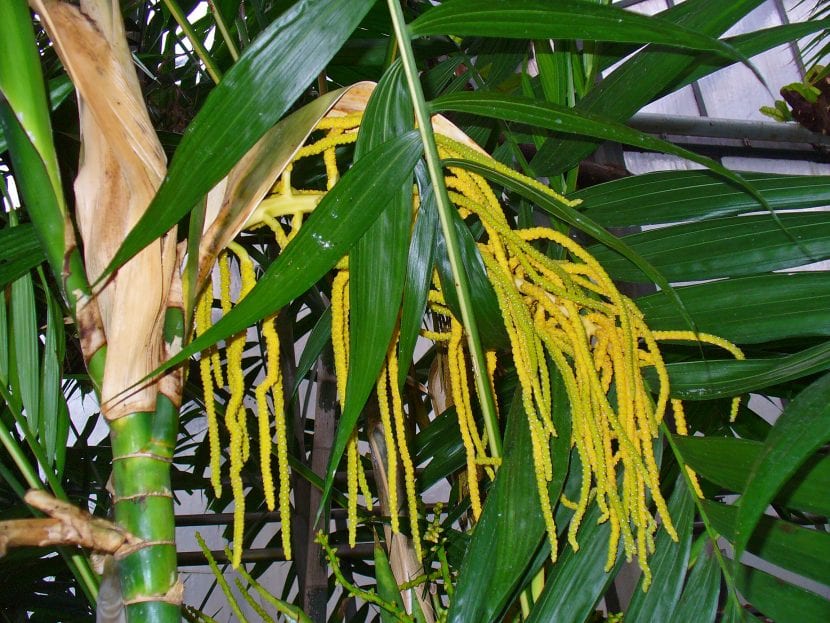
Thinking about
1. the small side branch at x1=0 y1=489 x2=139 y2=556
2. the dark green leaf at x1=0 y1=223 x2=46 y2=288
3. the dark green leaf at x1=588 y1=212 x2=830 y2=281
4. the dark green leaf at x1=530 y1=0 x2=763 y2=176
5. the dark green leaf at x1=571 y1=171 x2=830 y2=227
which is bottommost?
the small side branch at x1=0 y1=489 x2=139 y2=556

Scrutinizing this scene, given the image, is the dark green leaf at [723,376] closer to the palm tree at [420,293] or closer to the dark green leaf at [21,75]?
the palm tree at [420,293]

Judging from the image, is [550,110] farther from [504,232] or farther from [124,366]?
[124,366]

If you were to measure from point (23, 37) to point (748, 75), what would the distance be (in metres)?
4.28

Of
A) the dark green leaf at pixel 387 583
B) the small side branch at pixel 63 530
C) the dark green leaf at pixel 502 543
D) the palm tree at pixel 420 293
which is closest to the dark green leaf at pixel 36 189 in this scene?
the palm tree at pixel 420 293

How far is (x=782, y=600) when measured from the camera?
42 cm

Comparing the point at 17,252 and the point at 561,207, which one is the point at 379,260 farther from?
the point at 17,252

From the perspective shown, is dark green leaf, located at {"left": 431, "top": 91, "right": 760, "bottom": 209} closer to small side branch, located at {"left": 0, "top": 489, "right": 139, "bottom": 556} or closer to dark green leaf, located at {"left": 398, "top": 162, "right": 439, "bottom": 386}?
dark green leaf, located at {"left": 398, "top": 162, "right": 439, "bottom": 386}

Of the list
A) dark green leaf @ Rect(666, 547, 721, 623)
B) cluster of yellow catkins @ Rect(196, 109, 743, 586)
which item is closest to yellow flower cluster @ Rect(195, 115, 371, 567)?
cluster of yellow catkins @ Rect(196, 109, 743, 586)

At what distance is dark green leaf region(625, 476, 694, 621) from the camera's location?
432 millimetres

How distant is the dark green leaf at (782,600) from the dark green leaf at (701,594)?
15 millimetres

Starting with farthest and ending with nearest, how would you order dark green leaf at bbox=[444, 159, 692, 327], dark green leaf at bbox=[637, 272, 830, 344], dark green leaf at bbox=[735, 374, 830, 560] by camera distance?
dark green leaf at bbox=[637, 272, 830, 344] → dark green leaf at bbox=[444, 159, 692, 327] → dark green leaf at bbox=[735, 374, 830, 560]

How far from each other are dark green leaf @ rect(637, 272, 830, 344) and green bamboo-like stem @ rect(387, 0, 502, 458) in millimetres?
164

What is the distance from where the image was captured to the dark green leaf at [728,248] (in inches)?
19.3

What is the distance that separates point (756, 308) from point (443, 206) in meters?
0.25
